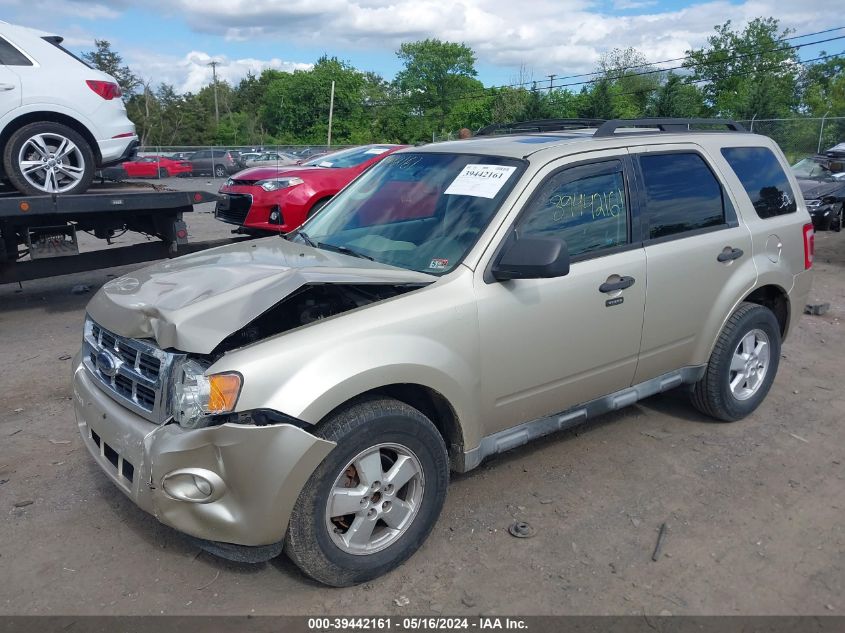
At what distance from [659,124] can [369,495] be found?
3.10m

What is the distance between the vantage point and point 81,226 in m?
7.22

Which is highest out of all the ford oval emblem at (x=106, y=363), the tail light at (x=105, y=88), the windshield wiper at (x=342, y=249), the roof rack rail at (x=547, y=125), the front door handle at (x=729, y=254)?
the tail light at (x=105, y=88)

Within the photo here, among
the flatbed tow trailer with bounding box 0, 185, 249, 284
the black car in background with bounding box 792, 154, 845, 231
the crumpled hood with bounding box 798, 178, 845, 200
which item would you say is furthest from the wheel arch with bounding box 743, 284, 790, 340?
the crumpled hood with bounding box 798, 178, 845, 200

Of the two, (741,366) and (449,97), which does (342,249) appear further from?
(449,97)

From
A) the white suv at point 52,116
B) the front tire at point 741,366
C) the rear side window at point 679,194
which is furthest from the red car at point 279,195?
the front tire at point 741,366

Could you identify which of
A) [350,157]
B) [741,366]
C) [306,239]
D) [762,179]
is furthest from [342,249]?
[350,157]

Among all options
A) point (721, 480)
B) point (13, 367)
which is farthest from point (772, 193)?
point (13, 367)

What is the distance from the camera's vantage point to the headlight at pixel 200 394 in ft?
8.67

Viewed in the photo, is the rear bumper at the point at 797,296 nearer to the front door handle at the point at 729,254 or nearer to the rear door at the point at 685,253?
the rear door at the point at 685,253

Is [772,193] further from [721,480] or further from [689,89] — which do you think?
[689,89]

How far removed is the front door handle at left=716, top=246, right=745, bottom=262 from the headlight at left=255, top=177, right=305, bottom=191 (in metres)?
6.76

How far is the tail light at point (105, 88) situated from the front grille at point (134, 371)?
14.9 feet

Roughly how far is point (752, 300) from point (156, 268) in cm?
381

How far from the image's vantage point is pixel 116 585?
3.05m
